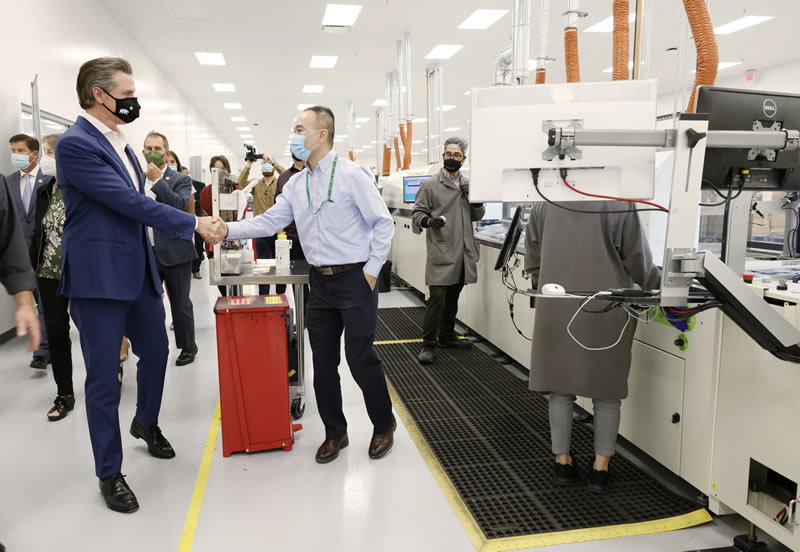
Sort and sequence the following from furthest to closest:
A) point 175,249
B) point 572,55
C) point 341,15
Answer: point 341,15
point 175,249
point 572,55

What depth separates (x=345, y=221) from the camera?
2.32 metres

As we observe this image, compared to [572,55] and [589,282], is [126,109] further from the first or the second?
[572,55]

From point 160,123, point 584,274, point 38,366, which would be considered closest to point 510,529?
point 584,274

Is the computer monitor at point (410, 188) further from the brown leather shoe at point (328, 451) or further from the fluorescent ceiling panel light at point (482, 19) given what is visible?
the brown leather shoe at point (328, 451)

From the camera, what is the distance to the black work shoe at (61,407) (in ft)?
9.46

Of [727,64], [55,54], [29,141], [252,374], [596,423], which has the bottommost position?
[596,423]

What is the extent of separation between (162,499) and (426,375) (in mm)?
1844

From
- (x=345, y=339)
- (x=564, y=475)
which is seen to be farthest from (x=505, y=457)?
(x=345, y=339)

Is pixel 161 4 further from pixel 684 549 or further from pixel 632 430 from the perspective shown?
pixel 684 549

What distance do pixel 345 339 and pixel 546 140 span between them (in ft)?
4.30

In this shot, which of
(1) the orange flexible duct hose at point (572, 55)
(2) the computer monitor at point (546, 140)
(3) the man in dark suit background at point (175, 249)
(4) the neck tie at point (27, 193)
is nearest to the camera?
(2) the computer monitor at point (546, 140)

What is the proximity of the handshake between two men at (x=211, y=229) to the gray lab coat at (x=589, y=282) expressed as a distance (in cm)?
138

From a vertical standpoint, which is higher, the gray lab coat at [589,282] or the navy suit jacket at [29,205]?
the navy suit jacket at [29,205]

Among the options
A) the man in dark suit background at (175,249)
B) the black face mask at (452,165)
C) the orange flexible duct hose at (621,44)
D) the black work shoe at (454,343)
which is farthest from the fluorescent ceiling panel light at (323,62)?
the orange flexible duct hose at (621,44)
